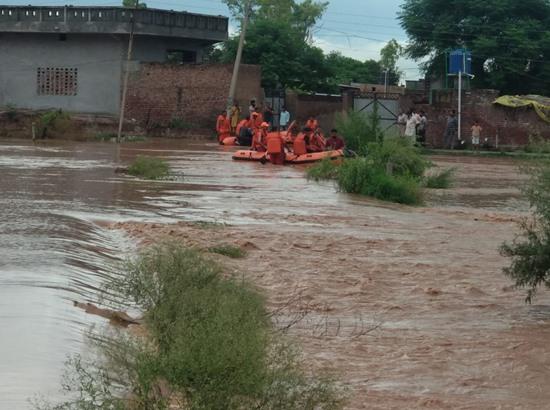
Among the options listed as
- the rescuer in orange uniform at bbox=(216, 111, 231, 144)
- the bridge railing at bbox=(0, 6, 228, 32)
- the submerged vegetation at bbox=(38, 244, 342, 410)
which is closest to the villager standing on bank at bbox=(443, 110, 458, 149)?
the rescuer in orange uniform at bbox=(216, 111, 231, 144)

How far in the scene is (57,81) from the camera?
47594 millimetres

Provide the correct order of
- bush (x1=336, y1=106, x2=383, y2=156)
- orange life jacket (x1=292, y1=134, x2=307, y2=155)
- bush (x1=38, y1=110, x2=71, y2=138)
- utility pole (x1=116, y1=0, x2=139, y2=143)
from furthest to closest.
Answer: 1. bush (x1=38, y1=110, x2=71, y2=138)
2. utility pole (x1=116, y1=0, x2=139, y2=143)
3. orange life jacket (x1=292, y1=134, x2=307, y2=155)
4. bush (x1=336, y1=106, x2=383, y2=156)

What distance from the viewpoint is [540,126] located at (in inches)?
1736

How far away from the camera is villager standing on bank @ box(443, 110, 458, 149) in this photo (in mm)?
43312

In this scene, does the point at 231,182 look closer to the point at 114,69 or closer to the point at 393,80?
the point at 114,69

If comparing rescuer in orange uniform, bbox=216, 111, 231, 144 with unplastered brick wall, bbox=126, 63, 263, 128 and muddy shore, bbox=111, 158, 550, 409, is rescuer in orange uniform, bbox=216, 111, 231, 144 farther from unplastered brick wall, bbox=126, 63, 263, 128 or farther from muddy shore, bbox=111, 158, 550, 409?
muddy shore, bbox=111, 158, 550, 409

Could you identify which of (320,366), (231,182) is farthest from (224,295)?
(231,182)

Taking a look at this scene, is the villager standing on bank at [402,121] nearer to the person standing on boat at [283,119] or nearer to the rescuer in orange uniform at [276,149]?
the person standing on boat at [283,119]

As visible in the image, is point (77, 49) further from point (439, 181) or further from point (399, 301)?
point (399, 301)

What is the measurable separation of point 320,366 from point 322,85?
4759 centimetres

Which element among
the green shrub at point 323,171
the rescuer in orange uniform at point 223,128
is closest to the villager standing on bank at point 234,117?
the rescuer in orange uniform at point 223,128

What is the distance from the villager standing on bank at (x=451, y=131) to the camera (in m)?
43.3

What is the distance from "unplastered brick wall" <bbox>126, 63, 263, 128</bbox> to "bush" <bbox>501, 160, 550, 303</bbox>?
34787 millimetres

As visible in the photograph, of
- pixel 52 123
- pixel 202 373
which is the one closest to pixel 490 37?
pixel 52 123
